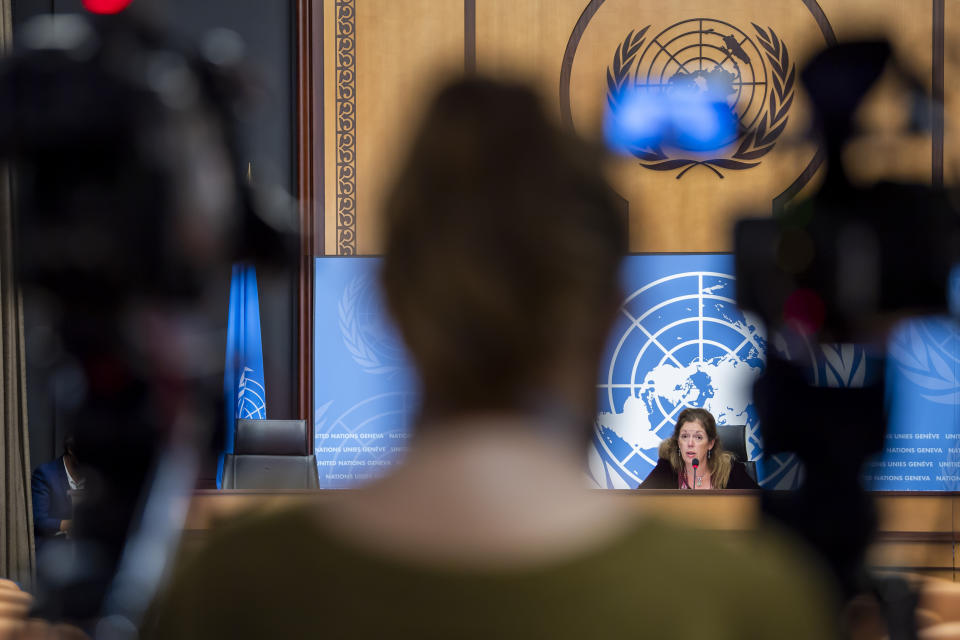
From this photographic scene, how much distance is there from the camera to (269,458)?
15.9 ft

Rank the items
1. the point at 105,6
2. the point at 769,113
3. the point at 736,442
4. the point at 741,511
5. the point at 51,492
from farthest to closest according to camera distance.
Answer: the point at 769,113
the point at 736,442
the point at 51,492
the point at 741,511
the point at 105,6

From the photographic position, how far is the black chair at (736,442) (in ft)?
16.5

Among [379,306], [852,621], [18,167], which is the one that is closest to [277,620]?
[379,306]

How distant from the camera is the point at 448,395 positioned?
0.57m

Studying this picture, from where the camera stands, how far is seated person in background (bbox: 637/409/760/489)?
457 centimetres

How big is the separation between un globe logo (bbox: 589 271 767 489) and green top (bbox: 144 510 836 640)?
17.3 ft

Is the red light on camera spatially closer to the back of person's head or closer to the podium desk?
the back of person's head

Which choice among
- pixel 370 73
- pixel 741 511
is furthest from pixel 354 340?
pixel 741 511

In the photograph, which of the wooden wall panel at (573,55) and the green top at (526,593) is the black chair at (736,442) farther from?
the green top at (526,593)

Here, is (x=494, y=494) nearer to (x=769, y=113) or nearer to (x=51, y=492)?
(x=51, y=492)

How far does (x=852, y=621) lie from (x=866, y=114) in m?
0.56

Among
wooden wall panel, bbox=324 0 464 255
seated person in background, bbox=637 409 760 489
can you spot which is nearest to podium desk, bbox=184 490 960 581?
seated person in background, bbox=637 409 760 489

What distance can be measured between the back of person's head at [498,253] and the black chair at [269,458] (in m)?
4.17

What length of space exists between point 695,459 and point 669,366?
1.25 metres
